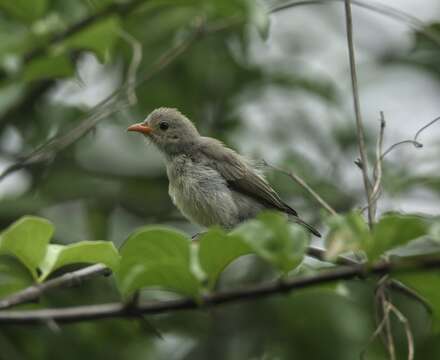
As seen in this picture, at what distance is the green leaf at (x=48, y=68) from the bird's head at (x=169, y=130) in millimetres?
760

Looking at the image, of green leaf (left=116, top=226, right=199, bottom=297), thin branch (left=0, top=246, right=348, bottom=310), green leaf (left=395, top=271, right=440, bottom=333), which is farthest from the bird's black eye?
green leaf (left=116, top=226, right=199, bottom=297)

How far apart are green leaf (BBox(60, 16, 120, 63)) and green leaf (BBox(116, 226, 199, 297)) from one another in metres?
2.48

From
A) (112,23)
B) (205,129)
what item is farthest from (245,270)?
(112,23)

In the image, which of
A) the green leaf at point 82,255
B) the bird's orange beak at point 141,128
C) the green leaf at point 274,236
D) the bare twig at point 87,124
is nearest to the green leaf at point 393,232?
the green leaf at point 274,236

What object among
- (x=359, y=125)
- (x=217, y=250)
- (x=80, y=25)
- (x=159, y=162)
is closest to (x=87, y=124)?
(x=80, y=25)

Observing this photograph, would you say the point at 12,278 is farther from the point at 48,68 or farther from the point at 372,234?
the point at 372,234

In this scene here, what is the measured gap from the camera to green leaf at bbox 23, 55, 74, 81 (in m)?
4.78

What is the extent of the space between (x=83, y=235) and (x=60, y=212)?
0.85 feet

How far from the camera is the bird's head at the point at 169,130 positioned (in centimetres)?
551

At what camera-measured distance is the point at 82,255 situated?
2.61 meters

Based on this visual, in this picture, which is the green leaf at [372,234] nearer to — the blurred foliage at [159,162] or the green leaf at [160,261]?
the green leaf at [160,261]

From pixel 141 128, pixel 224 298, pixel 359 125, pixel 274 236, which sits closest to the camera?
pixel 224 298

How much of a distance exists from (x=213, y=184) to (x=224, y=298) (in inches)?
125

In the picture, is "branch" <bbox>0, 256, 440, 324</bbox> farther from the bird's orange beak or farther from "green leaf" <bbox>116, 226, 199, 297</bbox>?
the bird's orange beak
